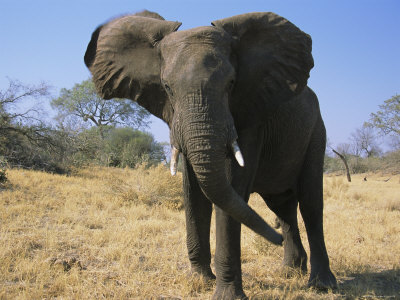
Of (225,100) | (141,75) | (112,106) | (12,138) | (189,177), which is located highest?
(112,106)

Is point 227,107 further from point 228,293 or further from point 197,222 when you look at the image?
point 228,293

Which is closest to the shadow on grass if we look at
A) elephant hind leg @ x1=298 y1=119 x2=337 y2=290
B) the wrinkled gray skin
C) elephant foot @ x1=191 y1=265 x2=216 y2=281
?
the wrinkled gray skin

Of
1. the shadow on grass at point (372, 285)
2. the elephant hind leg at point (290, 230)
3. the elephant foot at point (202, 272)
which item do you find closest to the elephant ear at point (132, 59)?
the elephant foot at point (202, 272)

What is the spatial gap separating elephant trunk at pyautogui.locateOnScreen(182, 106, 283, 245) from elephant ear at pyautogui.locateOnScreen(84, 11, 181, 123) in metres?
0.63

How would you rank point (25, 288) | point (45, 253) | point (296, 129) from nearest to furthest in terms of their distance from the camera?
1. point (25, 288)
2. point (296, 129)
3. point (45, 253)

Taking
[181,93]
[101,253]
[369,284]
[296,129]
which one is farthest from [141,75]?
[369,284]

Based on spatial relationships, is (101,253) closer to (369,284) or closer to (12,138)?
(369,284)

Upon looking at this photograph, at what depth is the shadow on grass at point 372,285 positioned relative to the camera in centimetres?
398

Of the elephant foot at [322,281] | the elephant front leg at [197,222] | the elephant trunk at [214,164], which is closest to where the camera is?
the elephant trunk at [214,164]

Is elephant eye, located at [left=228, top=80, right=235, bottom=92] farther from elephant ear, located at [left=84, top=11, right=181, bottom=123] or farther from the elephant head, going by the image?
elephant ear, located at [left=84, top=11, right=181, bottom=123]

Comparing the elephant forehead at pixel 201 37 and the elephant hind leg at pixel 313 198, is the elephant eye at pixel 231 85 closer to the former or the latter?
the elephant forehead at pixel 201 37

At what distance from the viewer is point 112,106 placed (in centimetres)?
3456

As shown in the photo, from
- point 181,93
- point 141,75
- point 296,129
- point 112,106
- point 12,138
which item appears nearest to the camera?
point 181,93

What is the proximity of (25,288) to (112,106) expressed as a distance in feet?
105
